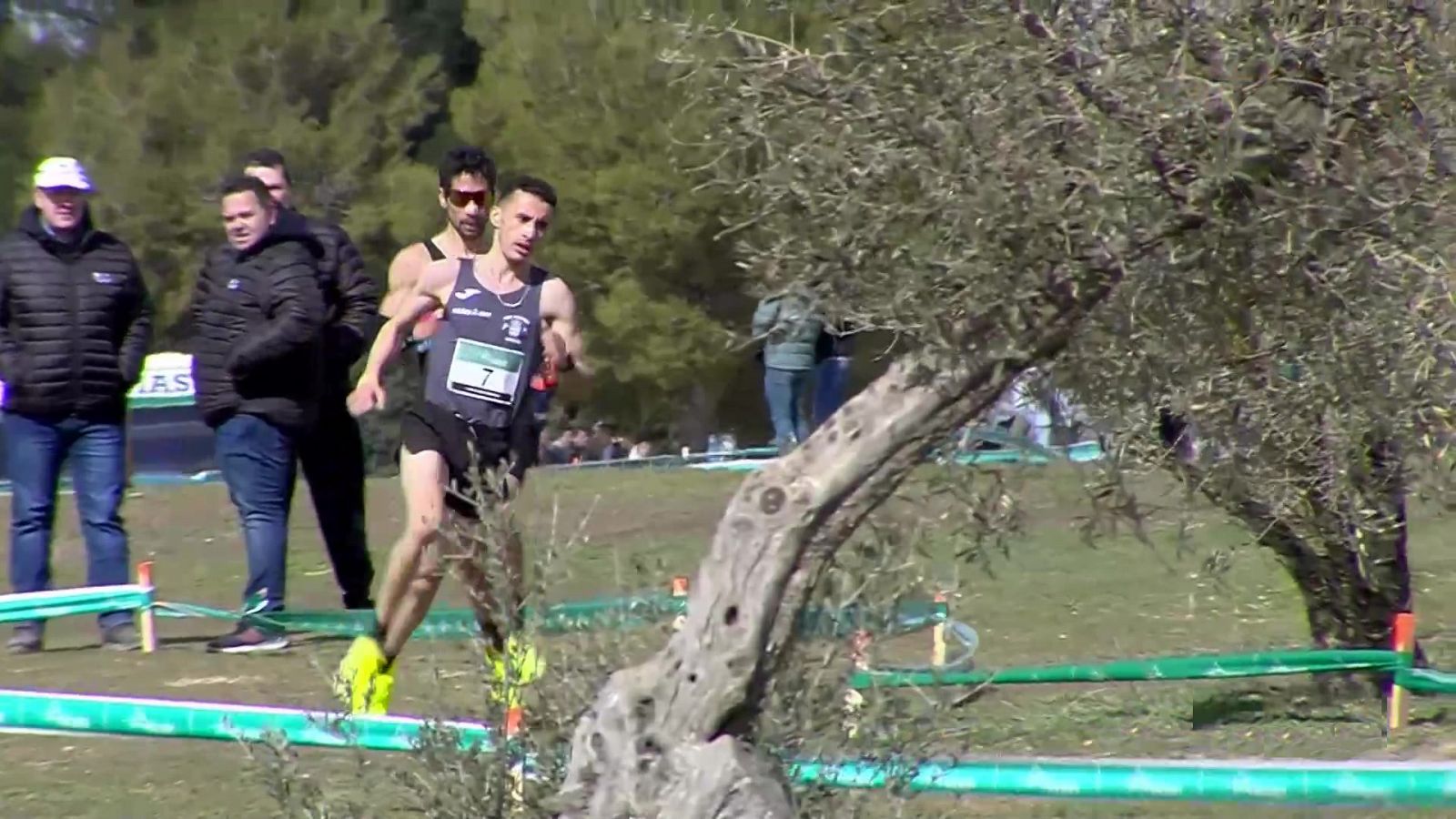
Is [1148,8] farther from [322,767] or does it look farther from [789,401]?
[789,401]

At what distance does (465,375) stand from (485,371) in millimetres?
62

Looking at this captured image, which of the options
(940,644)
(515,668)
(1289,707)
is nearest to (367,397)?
(940,644)

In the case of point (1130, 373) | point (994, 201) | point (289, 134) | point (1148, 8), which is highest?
point (289, 134)

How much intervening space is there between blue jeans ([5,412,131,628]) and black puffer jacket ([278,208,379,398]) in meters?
0.93

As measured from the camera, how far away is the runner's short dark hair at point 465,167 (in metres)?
7.72

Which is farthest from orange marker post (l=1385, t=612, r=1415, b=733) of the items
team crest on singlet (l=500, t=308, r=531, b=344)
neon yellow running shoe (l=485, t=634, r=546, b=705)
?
neon yellow running shoe (l=485, t=634, r=546, b=705)

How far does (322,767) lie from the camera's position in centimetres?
637

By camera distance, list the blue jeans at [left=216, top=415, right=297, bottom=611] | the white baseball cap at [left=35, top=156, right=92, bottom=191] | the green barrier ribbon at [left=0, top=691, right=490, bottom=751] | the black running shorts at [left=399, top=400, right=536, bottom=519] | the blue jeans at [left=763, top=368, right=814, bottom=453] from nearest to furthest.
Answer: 1. the green barrier ribbon at [left=0, top=691, right=490, bottom=751]
2. the black running shorts at [left=399, top=400, right=536, bottom=519]
3. the white baseball cap at [left=35, top=156, right=92, bottom=191]
4. the blue jeans at [left=216, top=415, right=297, bottom=611]
5. the blue jeans at [left=763, top=368, right=814, bottom=453]

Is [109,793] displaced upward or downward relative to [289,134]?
downward

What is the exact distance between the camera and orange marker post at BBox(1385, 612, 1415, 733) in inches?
279

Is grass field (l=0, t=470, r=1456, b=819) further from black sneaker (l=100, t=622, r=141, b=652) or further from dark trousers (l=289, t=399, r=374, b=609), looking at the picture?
dark trousers (l=289, t=399, r=374, b=609)

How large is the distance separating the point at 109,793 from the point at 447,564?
5.41 ft

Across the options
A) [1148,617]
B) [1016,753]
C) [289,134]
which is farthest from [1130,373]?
[289,134]

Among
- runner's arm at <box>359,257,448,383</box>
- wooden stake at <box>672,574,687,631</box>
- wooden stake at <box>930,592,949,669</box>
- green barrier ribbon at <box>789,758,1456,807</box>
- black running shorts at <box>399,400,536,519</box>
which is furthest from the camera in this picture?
runner's arm at <box>359,257,448,383</box>
